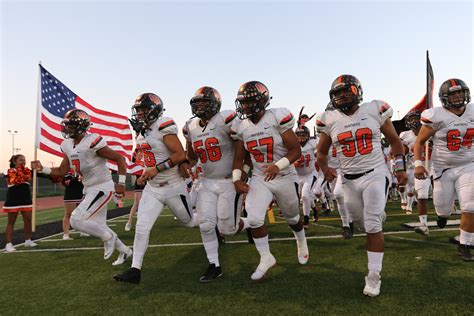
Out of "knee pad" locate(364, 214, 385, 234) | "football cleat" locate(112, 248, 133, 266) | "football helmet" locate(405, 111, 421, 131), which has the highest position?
"football helmet" locate(405, 111, 421, 131)

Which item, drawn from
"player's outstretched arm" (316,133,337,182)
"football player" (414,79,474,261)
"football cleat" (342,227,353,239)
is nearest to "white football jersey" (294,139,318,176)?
"football cleat" (342,227,353,239)

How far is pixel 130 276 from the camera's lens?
12.5ft

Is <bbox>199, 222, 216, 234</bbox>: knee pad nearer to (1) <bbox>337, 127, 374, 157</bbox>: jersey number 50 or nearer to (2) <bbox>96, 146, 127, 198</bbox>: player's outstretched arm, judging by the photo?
(2) <bbox>96, 146, 127, 198</bbox>: player's outstretched arm

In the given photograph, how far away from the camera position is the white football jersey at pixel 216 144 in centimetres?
437

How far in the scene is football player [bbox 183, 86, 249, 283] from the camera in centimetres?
432

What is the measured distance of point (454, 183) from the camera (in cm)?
459

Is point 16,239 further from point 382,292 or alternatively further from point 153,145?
point 382,292

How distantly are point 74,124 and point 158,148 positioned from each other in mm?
A: 1612

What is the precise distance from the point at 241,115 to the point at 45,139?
18.0ft

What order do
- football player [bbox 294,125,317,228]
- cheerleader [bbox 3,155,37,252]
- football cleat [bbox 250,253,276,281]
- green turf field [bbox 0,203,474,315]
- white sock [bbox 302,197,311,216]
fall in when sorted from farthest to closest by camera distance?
football player [bbox 294,125,317,228], white sock [bbox 302,197,311,216], cheerleader [bbox 3,155,37,252], football cleat [bbox 250,253,276,281], green turf field [bbox 0,203,474,315]

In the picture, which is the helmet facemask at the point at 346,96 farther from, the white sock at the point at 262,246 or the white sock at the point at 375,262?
the white sock at the point at 262,246

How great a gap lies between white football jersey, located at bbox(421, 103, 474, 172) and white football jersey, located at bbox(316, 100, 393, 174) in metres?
1.36

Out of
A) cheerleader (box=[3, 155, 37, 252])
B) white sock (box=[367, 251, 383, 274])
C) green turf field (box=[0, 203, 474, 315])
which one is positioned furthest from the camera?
cheerleader (box=[3, 155, 37, 252])

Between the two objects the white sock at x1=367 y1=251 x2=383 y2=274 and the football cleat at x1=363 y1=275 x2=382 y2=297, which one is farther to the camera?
the white sock at x1=367 y1=251 x2=383 y2=274
